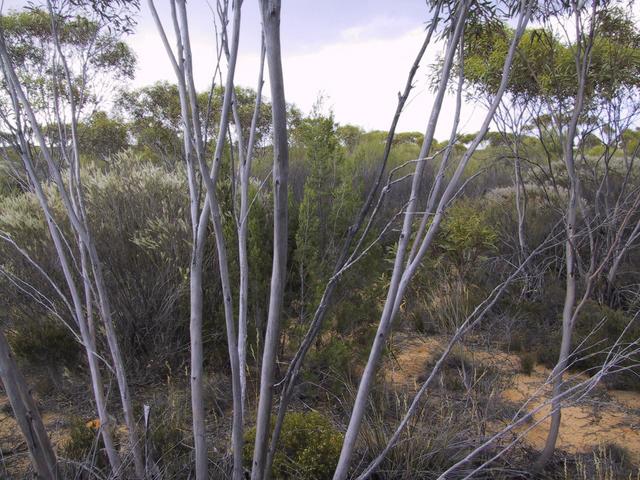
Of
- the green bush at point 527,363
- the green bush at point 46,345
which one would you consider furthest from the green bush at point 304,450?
the green bush at point 527,363

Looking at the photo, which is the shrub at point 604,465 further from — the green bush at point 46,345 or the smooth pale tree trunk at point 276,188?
the green bush at point 46,345

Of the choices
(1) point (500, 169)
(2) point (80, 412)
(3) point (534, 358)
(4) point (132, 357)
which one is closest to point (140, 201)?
(4) point (132, 357)

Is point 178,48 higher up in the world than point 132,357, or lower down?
higher up

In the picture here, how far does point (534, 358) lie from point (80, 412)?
385 cm

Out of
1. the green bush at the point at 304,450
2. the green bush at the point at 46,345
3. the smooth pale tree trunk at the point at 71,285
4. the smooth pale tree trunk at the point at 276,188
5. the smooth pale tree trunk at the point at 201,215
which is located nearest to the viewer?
the smooth pale tree trunk at the point at 276,188

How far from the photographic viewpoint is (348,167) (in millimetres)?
3738

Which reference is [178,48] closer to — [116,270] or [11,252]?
[116,270]

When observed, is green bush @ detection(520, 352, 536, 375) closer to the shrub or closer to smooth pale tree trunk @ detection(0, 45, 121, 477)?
the shrub

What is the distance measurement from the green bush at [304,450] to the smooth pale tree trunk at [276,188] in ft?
3.80

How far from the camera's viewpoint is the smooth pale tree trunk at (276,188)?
99cm

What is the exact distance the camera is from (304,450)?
7.79ft

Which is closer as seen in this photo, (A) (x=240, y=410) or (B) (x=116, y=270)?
(A) (x=240, y=410)

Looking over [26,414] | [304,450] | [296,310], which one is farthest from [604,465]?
[26,414]

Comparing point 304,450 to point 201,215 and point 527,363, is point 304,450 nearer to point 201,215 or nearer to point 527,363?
point 201,215
